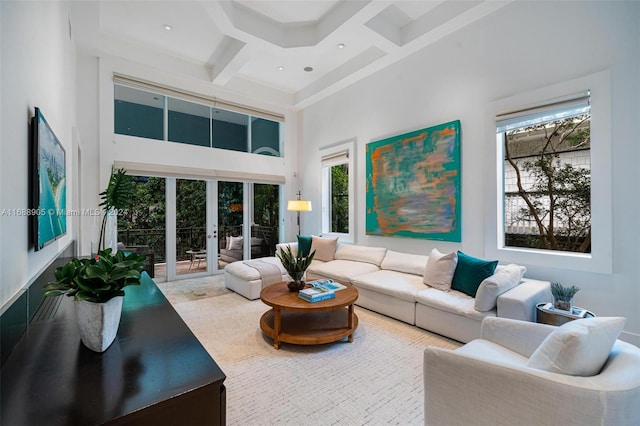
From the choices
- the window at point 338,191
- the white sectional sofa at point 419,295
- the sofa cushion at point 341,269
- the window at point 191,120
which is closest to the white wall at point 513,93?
the window at point 338,191

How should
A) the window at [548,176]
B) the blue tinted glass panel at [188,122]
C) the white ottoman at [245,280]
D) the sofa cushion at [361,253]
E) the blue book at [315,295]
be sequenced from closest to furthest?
the blue book at [315,295], the window at [548,176], the white ottoman at [245,280], the sofa cushion at [361,253], the blue tinted glass panel at [188,122]

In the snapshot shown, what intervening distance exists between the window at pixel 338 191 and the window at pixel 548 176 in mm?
2515

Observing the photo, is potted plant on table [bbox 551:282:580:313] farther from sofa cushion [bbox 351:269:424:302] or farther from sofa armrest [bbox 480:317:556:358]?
sofa cushion [bbox 351:269:424:302]

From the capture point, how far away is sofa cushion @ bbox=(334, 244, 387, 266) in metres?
4.43

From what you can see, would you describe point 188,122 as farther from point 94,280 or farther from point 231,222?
point 94,280

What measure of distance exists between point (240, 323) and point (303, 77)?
460 cm

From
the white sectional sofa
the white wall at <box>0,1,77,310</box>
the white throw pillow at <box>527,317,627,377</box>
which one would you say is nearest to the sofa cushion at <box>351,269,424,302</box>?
the white sectional sofa

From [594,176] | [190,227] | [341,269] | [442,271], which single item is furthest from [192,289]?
[594,176]

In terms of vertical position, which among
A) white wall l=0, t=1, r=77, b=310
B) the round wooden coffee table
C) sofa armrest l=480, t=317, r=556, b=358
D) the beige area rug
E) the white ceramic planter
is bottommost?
the beige area rug

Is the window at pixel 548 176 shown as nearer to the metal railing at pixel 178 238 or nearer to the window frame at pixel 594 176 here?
the window frame at pixel 594 176

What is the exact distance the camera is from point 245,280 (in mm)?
4234

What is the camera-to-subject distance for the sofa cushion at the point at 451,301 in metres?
2.69

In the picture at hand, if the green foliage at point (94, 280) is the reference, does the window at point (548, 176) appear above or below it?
above

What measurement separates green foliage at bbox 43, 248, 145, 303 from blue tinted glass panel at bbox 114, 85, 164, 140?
4.69 m
